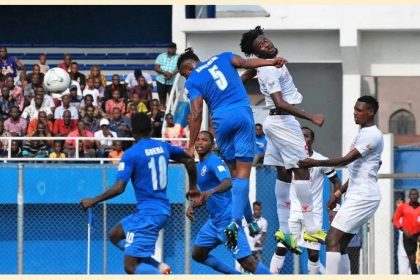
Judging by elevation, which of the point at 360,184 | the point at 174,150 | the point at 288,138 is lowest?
the point at 360,184

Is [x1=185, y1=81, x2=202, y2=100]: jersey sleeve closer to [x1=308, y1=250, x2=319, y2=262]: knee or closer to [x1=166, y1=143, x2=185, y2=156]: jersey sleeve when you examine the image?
[x1=166, y1=143, x2=185, y2=156]: jersey sleeve

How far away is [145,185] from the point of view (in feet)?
47.4

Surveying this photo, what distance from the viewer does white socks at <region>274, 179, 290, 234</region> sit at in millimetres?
16562

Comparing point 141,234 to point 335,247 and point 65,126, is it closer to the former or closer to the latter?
point 335,247

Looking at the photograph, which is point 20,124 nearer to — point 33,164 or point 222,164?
point 33,164

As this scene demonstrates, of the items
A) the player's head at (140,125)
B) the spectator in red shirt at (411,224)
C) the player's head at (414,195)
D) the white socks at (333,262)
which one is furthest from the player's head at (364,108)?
the player's head at (414,195)

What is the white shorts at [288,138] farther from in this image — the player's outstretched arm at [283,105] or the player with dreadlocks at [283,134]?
the player's outstretched arm at [283,105]

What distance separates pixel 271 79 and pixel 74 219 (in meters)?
12.1

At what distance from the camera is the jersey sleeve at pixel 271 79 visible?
15.8 metres

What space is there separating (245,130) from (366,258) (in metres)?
7.49

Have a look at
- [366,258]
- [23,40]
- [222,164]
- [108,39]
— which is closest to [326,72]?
[108,39]

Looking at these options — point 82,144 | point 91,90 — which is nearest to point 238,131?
point 82,144

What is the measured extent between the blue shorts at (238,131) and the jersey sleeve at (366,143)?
4.07 ft

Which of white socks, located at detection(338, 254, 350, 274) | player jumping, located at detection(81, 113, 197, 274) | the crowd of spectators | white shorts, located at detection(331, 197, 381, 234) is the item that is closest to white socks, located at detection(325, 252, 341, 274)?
white socks, located at detection(338, 254, 350, 274)
